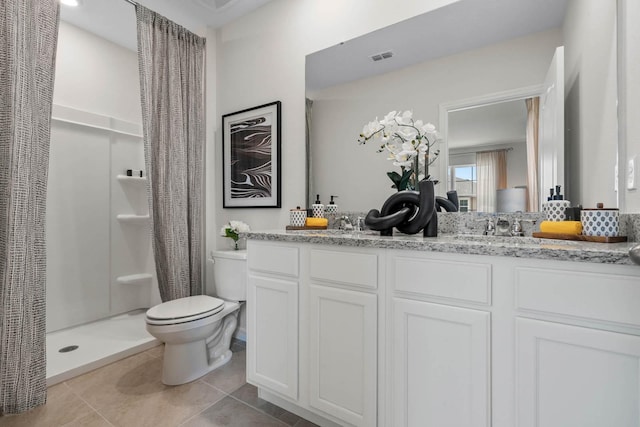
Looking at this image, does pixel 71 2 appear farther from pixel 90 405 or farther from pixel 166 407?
pixel 166 407

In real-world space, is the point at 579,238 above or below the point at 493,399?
above

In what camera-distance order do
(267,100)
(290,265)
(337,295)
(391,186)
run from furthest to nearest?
(267,100), (391,186), (290,265), (337,295)

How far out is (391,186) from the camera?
1812 mm

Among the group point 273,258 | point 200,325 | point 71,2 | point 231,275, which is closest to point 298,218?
point 273,258

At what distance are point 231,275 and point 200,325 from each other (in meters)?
0.48

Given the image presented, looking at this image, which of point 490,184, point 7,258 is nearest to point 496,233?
point 490,184

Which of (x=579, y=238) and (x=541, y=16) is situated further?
(x=541, y=16)

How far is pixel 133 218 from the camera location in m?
2.86

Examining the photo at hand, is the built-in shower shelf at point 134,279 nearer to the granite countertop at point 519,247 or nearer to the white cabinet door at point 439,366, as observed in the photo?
the granite countertop at point 519,247

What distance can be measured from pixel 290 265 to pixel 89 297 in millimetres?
2280

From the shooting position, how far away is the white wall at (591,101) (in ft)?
3.86

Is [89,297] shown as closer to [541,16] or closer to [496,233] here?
[496,233]

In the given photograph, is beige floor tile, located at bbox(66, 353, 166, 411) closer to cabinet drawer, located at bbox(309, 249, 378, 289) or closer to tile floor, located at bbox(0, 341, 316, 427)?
tile floor, located at bbox(0, 341, 316, 427)

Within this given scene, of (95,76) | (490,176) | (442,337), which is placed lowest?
(442,337)
